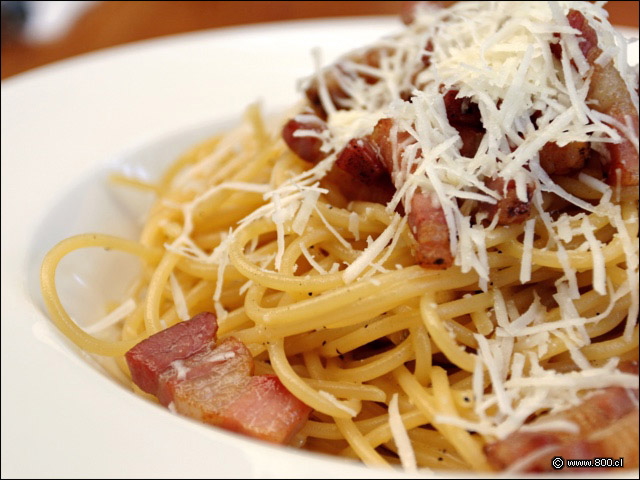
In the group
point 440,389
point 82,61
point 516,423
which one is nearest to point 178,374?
point 440,389

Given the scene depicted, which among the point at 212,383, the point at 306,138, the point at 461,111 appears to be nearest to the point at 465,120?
the point at 461,111

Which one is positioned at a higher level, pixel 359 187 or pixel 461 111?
pixel 461 111

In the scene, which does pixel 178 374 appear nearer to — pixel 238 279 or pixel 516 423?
pixel 238 279

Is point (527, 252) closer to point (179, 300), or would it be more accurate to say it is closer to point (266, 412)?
point (266, 412)

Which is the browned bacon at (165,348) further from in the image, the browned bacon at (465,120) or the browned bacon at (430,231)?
the browned bacon at (465,120)

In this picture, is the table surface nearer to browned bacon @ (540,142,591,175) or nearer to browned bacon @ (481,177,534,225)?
browned bacon @ (540,142,591,175)
